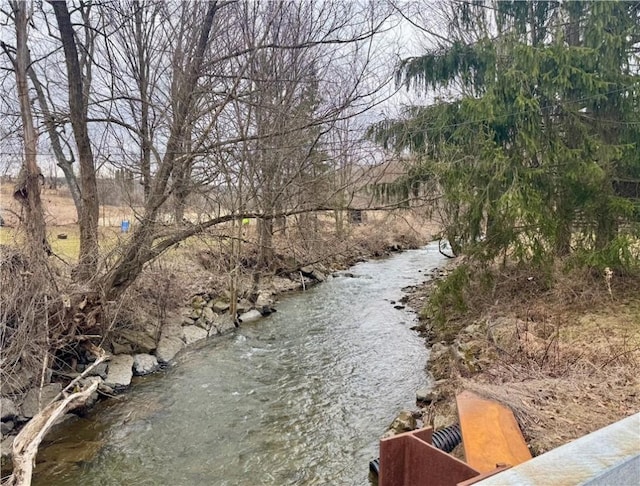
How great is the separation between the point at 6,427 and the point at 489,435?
5.25m

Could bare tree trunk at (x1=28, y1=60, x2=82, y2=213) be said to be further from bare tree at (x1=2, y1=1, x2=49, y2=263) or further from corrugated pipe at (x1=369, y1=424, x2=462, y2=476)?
corrugated pipe at (x1=369, y1=424, x2=462, y2=476)

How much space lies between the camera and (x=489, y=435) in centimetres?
363

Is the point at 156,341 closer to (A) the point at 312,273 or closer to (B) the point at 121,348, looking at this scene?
(B) the point at 121,348

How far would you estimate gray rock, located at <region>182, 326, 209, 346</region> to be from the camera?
30.1ft

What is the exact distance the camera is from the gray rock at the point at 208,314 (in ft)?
33.1

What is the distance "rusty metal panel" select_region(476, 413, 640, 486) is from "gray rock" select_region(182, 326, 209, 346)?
868cm

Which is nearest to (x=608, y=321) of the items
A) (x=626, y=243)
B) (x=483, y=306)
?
(x=626, y=243)

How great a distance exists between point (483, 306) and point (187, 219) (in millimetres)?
5799

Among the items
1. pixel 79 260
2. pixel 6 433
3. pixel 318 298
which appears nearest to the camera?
pixel 6 433

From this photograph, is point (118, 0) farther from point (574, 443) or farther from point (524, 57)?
point (574, 443)

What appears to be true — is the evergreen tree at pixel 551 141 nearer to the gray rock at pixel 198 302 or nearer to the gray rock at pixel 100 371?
the gray rock at pixel 198 302

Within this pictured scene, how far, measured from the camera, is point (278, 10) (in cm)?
765

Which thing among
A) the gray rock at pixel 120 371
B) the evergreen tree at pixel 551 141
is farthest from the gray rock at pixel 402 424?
the gray rock at pixel 120 371

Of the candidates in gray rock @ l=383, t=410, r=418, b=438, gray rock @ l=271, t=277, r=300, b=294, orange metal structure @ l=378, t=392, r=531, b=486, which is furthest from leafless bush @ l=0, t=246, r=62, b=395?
gray rock @ l=271, t=277, r=300, b=294
